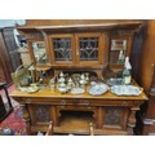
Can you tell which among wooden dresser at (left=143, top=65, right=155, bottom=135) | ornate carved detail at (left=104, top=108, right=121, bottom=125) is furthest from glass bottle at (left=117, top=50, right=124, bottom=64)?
ornate carved detail at (left=104, top=108, right=121, bottom=125)

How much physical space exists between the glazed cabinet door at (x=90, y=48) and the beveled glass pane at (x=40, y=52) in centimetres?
42

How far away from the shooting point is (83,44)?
69.1 inches

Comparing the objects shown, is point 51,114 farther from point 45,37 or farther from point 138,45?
point 138,45

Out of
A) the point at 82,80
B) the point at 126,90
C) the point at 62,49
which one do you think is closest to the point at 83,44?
the point at 62,49

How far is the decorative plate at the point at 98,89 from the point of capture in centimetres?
175

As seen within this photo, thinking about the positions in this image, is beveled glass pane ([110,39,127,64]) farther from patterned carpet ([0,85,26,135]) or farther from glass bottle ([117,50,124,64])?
patterned carpet ([0,85,26,135])

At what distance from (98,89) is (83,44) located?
512mm

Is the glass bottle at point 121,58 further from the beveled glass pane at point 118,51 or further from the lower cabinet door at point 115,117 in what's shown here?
the lower cabinet door at point 115,117

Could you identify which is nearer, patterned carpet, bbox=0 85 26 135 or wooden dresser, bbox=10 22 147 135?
wooden dresser, bbox=10 22 147 135

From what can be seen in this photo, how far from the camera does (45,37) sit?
5.72 ft

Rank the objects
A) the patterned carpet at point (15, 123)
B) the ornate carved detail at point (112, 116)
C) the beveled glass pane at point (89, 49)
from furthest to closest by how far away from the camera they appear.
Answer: the patterned carpet at point (15, 123) < the ornate carved detail at point (112, 116) < the beveled glass pane at point (89, 49)

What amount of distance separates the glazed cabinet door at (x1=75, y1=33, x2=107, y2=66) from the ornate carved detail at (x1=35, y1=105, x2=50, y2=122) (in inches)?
26.5

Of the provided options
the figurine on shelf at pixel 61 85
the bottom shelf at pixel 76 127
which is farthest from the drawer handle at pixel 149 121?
the figurine on shelf at pixel 61 85

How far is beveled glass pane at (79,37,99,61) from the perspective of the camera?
1725 mm
